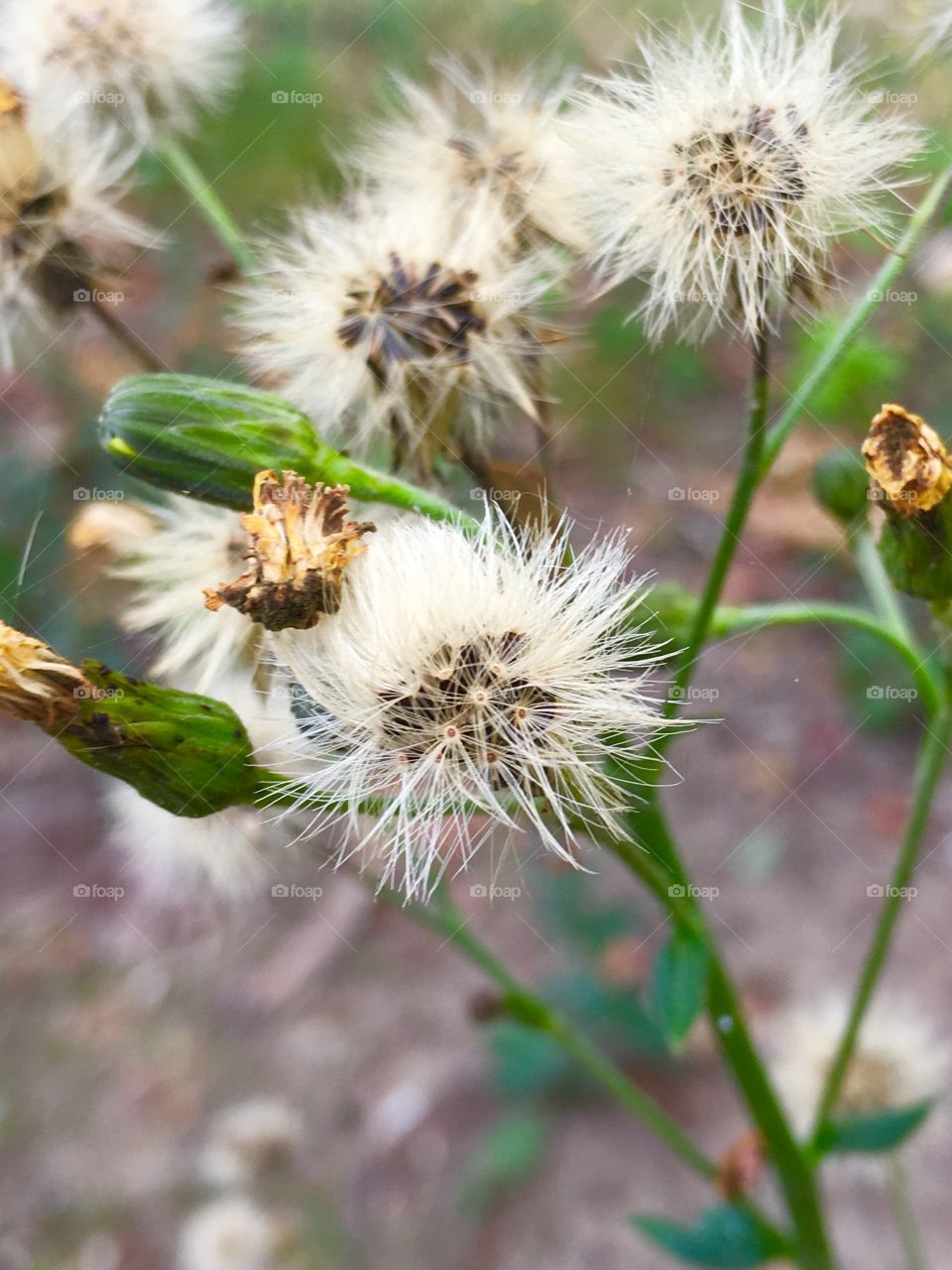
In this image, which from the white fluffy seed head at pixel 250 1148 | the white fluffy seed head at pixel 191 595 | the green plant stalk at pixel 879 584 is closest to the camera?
the white fluffy seed head at pixel 191 595

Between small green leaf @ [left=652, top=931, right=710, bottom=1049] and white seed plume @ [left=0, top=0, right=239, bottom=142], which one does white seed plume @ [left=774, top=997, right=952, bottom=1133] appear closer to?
small green leaf @ [left=652, top=931, right=710, bottom=1049]

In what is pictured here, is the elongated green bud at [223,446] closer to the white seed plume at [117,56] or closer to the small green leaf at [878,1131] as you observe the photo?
the white seed plume at [117,56]

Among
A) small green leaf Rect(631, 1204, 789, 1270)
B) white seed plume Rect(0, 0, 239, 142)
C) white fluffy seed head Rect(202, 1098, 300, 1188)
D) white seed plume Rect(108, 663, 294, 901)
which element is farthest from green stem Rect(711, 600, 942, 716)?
white fluffy seed head Rect(202, 1098, 300, 1188)

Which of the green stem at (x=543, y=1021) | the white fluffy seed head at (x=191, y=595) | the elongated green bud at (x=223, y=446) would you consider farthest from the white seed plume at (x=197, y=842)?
the elongated green bud at (x=223, y=446)

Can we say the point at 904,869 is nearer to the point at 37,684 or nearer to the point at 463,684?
the point at 463,684

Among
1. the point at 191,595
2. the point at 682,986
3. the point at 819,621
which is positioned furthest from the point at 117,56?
the point at 682,986

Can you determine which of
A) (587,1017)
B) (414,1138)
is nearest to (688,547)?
(587,1017)

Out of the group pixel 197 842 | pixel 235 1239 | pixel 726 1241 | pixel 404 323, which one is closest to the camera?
pixel 404 323
